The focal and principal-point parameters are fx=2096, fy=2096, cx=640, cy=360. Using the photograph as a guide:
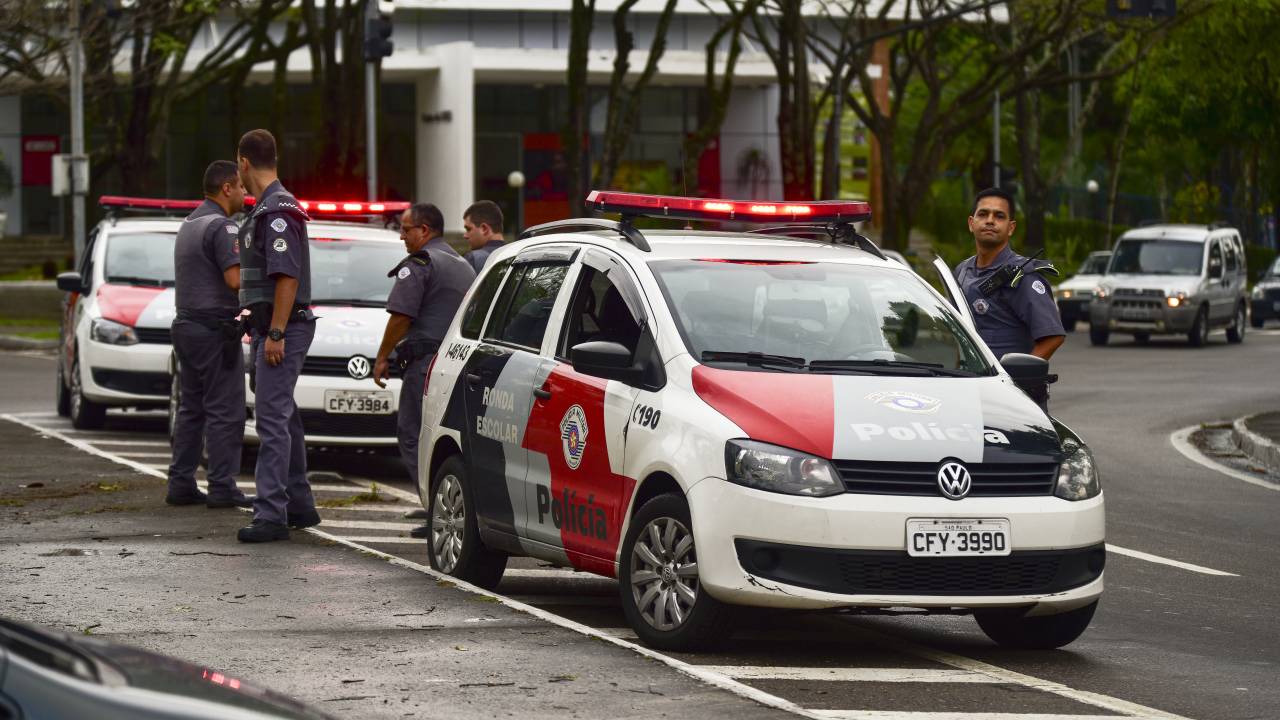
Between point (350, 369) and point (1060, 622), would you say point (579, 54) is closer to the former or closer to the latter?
point (350, 369)

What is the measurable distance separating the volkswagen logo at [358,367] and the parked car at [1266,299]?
28.8m

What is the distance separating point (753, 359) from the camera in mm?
7668

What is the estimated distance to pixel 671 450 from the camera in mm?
7387

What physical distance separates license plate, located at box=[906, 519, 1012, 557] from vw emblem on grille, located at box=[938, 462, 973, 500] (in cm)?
10

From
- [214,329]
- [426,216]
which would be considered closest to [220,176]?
[214,329]

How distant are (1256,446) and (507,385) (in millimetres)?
9922

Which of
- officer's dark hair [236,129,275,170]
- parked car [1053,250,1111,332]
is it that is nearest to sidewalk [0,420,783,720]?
officer's dark hair [236,129,275,170]

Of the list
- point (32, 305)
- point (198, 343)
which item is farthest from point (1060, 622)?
point (32, 305)

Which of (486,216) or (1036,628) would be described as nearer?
(1036,628)

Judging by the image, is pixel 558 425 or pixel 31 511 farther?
pixel 31 511

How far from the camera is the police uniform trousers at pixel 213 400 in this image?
11.2m

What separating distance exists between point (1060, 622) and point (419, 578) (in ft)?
9.10

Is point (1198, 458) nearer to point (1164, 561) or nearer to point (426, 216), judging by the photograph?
point (1164, 561)

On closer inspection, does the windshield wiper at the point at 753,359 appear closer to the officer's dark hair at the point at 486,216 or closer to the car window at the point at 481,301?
the car window at the point at 481,301
